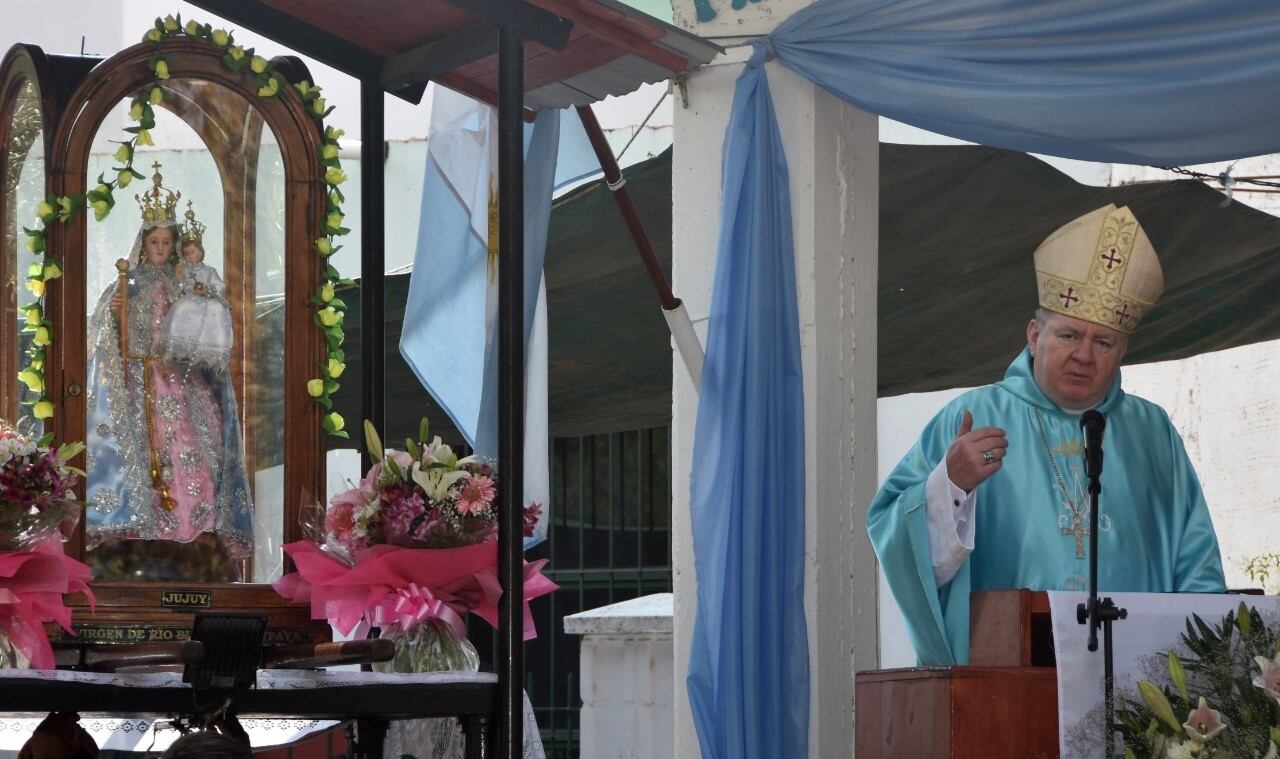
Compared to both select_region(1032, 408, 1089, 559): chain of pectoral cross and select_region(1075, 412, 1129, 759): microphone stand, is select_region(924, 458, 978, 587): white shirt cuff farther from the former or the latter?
select_region(1075, 412, 1129, 759): microphone stand

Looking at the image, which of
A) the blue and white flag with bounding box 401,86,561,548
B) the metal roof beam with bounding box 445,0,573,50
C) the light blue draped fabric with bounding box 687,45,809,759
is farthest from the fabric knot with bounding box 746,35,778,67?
the metal roof beam with bounding box 445,0,573,50

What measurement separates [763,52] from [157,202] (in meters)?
2.03

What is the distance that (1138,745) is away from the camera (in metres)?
3.69

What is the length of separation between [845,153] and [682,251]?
550 mm

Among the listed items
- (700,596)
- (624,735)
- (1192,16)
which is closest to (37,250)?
(700,596)

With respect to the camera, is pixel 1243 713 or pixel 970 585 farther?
pixel 970 585

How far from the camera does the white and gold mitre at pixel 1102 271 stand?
5.19m

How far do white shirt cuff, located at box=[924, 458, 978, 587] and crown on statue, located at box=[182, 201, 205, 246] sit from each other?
2004 mm

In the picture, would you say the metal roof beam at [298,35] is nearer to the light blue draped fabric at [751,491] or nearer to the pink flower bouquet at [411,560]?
the pink flower bouquet at [411,560]

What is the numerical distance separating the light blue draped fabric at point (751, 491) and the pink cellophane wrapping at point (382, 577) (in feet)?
4.49

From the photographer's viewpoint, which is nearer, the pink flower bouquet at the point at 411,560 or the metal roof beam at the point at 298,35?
the pink flower bouquet at the point at 411,560

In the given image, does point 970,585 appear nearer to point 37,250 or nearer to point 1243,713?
point 1243,713

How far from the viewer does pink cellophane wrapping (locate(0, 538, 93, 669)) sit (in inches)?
130

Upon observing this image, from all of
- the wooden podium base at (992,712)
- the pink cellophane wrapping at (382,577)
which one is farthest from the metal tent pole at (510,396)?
the wooden podium base at (992,712)
